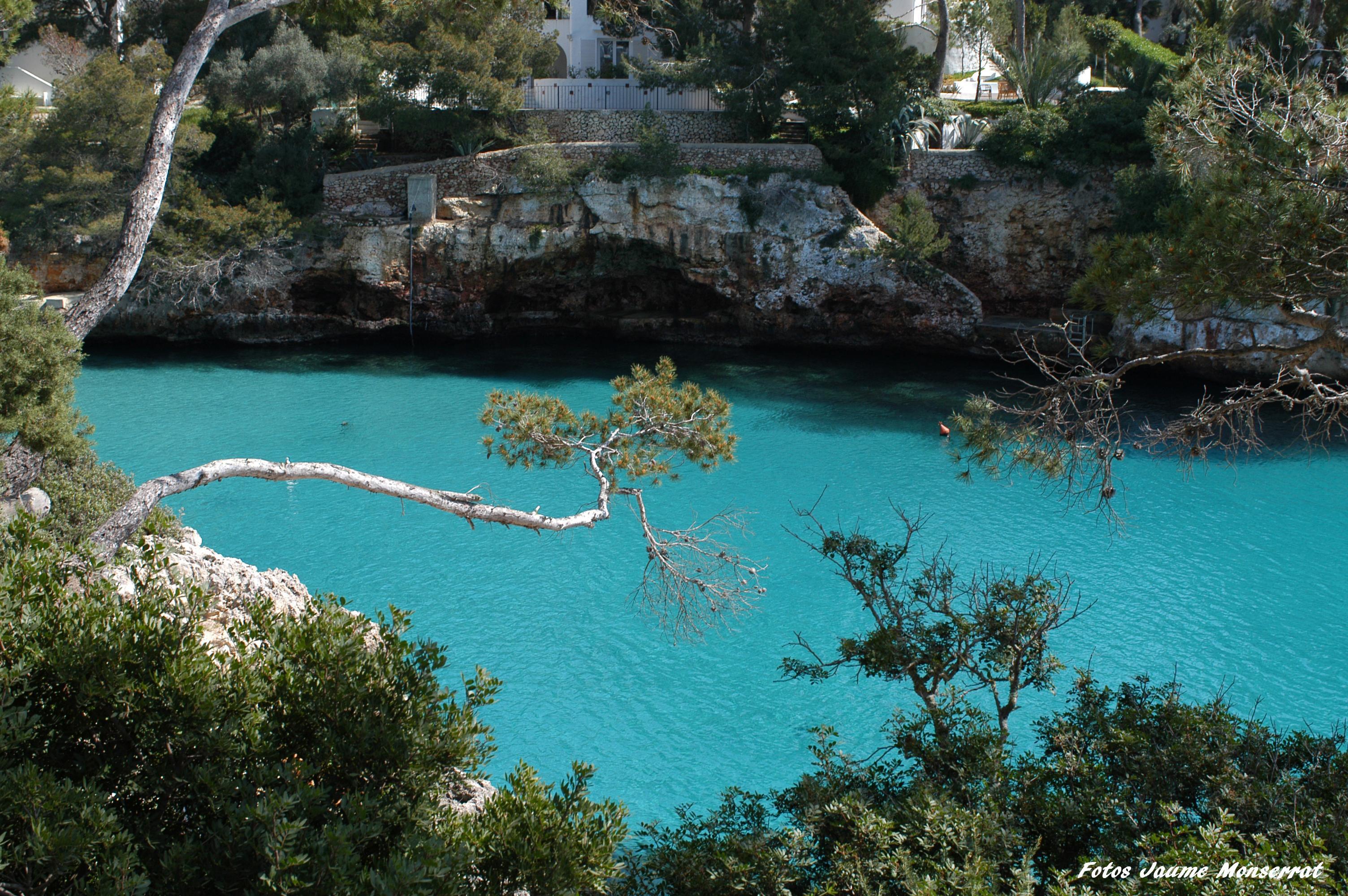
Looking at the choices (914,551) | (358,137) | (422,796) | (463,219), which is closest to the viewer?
Answer: (422,796)

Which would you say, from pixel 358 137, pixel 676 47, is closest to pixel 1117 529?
pixel 676 47

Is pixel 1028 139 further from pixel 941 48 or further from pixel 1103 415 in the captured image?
pixel 1103 415

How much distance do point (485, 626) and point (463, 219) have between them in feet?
52.1

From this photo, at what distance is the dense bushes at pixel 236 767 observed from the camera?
413 centimetres

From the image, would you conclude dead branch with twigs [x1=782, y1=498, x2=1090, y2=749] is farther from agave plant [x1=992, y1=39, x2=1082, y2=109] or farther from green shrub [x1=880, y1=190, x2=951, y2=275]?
agave plant [x1=992, y1=39, x2=1082, y2=109]

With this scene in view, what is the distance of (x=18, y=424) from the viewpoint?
8367 millimetres

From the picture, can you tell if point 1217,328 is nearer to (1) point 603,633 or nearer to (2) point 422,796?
(1) point 603,633

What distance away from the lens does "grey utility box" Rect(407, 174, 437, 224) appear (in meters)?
25.8

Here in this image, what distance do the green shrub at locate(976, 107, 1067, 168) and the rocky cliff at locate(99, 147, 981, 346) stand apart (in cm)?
382

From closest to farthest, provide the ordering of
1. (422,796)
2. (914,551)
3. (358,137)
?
(422,796) < (914,551) < (358,137)

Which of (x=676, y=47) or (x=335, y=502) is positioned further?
(x=676, y=47)

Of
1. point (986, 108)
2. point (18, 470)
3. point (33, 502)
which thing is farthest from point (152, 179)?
point (986, 108)

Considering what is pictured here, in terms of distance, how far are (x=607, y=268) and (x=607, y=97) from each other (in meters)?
5.70

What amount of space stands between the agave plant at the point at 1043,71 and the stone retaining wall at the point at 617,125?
7.87 m
